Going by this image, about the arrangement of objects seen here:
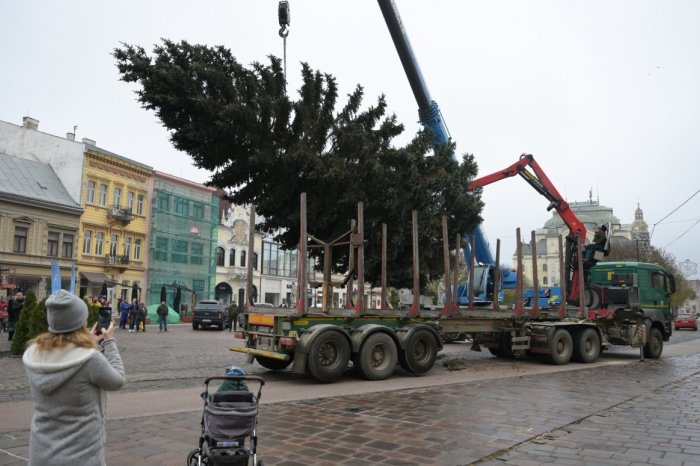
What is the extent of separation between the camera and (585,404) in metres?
8.66

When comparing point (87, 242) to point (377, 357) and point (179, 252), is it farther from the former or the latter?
point (377, 357)

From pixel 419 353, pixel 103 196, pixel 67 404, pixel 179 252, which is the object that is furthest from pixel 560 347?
pixel 179 252

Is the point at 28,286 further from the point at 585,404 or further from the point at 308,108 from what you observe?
the point at 585,404

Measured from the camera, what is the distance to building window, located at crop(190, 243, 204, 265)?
47906 mm

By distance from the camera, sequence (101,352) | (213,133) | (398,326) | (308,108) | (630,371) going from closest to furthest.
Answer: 1. (101,352)
2. (398,326)
3. (630,371)
4. (213,133)
5. (308,108)

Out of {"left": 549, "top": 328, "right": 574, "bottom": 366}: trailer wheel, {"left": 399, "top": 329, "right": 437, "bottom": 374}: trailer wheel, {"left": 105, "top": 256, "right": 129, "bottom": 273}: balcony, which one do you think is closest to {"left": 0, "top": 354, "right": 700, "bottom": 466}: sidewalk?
{"left": 399, "top": 329, "right": 437, "bottom": 374}: trailer wheel

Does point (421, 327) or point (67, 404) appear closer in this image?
point (67, 404)

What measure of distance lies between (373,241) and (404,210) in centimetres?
138

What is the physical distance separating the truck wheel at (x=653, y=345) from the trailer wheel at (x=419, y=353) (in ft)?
28.2

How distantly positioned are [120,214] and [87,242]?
2.97 meters

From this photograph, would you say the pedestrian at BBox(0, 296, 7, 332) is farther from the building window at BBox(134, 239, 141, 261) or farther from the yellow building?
the building window at BBox(134, 239, 141, 261)

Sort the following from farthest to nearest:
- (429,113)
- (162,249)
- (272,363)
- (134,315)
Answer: (162,249) → (134,315) → (429,113) → (272,363)

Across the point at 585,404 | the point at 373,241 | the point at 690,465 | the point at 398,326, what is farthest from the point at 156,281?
the point at 690,465

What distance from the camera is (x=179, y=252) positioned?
46.4 meters
